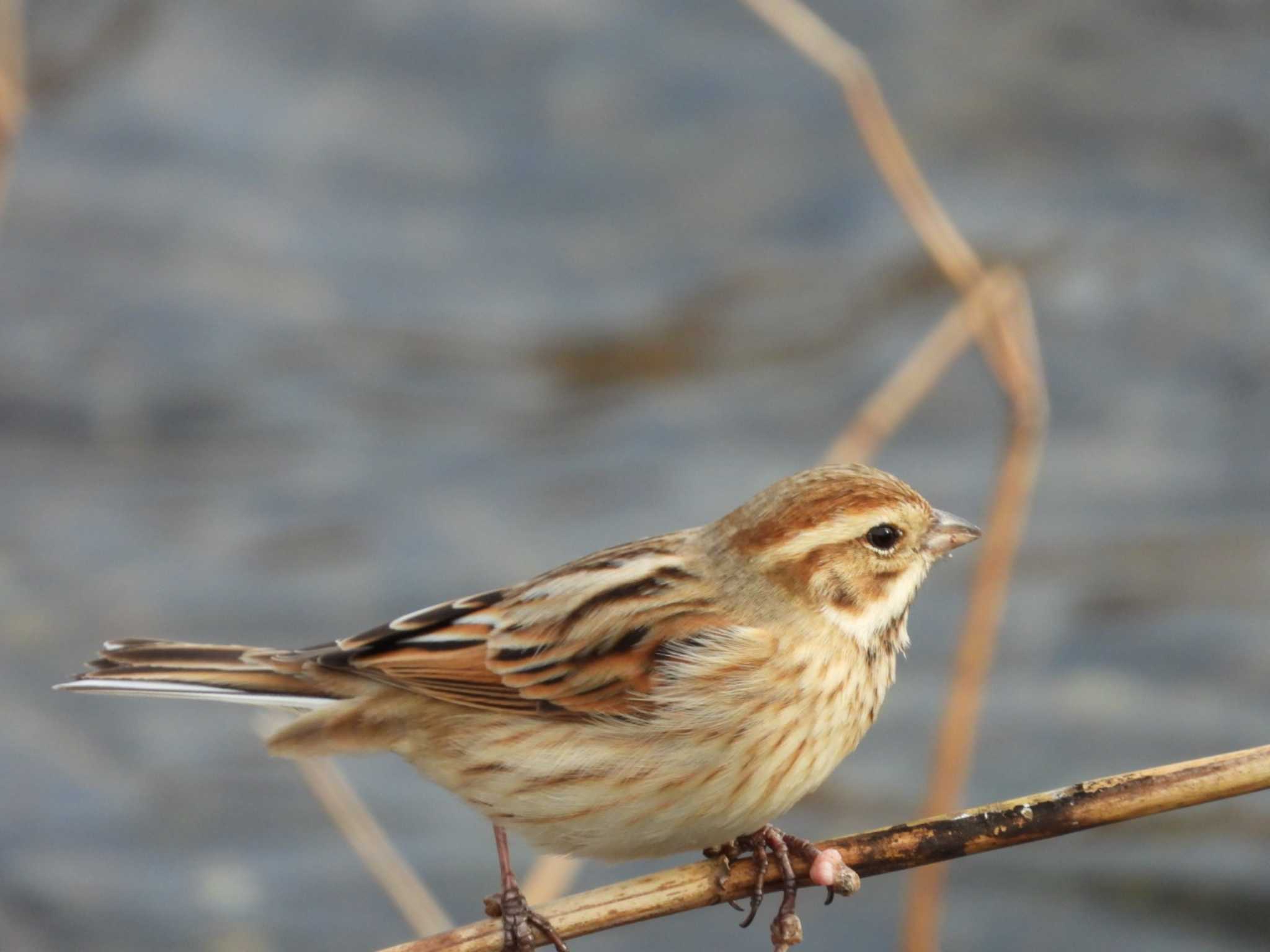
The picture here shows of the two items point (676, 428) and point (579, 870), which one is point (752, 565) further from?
point (676, 428)

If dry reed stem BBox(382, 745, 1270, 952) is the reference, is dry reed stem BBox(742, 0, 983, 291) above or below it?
above

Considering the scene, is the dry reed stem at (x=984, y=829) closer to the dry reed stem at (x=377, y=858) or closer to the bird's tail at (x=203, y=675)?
the bird's tail at (x=203, y=675)

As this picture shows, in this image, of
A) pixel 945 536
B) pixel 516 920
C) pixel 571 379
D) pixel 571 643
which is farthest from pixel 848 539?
pixel 571 379

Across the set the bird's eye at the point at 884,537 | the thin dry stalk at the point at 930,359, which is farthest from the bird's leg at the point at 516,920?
the thin dry stalk at the point at 930,359

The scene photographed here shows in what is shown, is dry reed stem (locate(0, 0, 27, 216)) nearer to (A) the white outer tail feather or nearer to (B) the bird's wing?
(A) the white outer tail feather

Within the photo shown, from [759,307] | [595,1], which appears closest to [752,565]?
[759,307]

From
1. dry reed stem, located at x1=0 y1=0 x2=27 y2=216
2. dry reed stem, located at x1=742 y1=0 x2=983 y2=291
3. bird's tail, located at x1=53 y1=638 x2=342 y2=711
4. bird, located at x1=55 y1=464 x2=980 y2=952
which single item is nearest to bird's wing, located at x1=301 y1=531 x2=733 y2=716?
bird, located at x1=55 y1=464 x2=980 y2=952

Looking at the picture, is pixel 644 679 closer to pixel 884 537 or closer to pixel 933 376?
pixel 884 537
